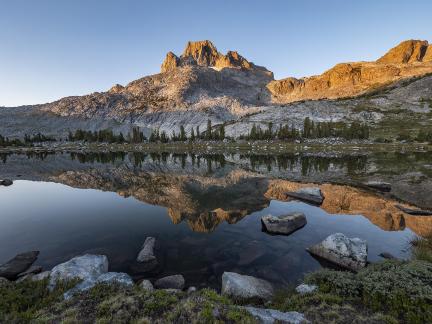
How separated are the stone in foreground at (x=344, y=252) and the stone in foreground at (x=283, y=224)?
176 inches

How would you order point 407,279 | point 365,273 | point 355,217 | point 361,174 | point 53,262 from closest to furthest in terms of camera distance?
point 407,279, point 365,273, point 53,262, point 355,217, point 361,174

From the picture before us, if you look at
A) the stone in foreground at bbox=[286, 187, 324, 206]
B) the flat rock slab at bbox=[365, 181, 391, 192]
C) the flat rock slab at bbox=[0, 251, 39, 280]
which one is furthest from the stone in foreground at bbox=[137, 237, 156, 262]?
the flat rock slab at bbox=[365, 181, 391, 192]

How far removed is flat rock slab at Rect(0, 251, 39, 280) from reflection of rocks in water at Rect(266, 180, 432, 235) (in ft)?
91.4

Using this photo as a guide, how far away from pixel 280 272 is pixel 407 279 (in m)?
7.38

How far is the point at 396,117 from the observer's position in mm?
194000

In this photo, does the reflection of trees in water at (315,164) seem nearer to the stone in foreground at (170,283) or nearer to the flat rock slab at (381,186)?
the flat rock slab at (381,186)

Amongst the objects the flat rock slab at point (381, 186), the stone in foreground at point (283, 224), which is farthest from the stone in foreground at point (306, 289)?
the flat rock slab at point (381, 186)

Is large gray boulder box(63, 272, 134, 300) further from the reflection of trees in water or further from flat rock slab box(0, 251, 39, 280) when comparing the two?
the reflection of trees in water

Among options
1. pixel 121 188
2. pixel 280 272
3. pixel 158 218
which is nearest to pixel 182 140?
pixel 121 188

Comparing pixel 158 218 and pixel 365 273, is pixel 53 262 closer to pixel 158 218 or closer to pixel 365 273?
pixel 158 218

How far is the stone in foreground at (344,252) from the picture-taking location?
55.1 ft

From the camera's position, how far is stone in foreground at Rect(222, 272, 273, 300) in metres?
13.4

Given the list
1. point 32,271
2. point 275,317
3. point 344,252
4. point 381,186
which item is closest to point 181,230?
point 32,271

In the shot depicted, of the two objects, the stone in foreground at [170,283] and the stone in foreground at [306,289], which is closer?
the stone in foreground at [306,289]
